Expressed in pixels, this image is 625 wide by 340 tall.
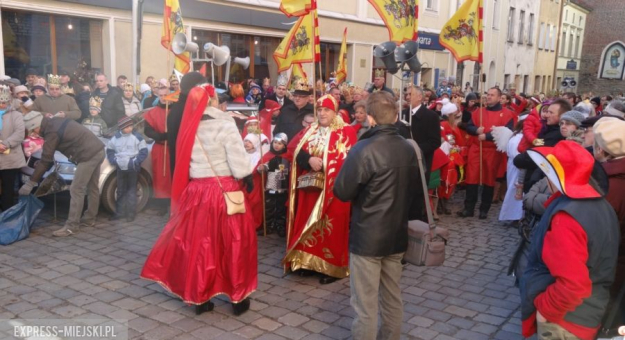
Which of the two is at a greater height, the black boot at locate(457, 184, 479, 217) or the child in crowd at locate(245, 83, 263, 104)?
the child in crowd at locate(245, 83, 263, 104)

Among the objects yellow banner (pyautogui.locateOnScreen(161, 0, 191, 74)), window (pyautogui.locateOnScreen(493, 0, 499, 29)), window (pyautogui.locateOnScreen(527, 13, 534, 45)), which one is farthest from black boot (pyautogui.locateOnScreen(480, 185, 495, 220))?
window (pyautogui.locateOnScreen(527, 13, 534, 45))

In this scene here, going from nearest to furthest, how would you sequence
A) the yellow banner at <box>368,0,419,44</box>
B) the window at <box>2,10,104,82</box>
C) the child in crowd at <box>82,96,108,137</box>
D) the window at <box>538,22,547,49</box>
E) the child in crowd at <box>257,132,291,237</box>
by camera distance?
the child in crowd at <box>257,132,291,237</box>, the yellow banner at <box>368,0,419,44</box>, the child in crowd at <box>82,96,108,137</box>, the window at <box>2,10,104,82</box>, the window at <box>538,22,547,49</box>

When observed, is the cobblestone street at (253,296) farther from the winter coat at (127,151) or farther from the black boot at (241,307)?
the winter coat at (127,151)

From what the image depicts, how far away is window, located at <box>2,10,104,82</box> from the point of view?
38.8ft

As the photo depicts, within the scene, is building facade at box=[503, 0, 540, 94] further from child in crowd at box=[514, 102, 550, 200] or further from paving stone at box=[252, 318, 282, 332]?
paving stone at box=[252, 318, 282, 332]

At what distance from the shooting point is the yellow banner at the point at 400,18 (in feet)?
24.1

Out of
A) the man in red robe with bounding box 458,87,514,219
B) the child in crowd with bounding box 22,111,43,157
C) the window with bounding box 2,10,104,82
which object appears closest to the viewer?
the child in crowd with bounding box 22,111,43,157

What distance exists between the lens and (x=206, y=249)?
15.2ft

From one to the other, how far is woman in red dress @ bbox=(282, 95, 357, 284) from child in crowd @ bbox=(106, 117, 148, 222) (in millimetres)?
2894

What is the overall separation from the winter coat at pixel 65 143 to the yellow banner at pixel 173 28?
1.52 meters

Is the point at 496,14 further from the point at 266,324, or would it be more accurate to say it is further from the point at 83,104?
the point at 266,324

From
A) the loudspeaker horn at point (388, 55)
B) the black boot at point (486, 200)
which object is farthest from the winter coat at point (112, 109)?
the black boot at point (486, 200)

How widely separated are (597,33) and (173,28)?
177ft

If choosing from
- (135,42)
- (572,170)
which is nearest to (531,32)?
(135,42)
